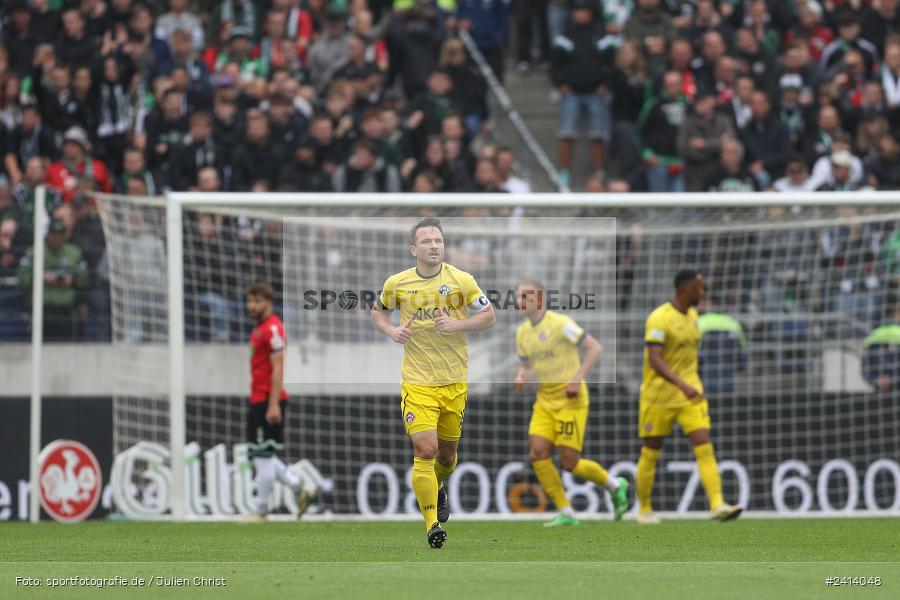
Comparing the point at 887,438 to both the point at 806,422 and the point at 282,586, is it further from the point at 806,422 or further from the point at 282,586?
the point at 282,586

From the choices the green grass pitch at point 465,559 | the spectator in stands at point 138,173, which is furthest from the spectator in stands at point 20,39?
the green grass pitch at point 465,559

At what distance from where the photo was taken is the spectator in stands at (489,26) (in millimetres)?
21547

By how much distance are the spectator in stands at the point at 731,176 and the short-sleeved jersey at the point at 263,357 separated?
20.2 feet

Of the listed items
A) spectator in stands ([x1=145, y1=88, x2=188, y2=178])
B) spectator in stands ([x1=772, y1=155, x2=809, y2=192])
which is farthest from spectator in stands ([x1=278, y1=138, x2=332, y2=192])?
spectator in stands ([x1=772, y1=155, x2=809, y2=192])

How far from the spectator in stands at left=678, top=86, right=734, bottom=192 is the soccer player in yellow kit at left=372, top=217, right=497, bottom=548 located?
8.58 meters

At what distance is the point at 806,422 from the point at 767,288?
4.97 feet

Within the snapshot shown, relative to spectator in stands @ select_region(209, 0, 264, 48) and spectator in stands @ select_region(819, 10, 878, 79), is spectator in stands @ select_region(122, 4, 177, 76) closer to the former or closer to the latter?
spectator in stands @ select_region(209, 0, 264, 48)

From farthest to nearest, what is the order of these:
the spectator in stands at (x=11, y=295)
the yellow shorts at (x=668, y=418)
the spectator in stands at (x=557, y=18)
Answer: the spectator in stands at (x=557, y=18) → the spectator in stands at (x=11, y=295) → the yellow shorts at (x=668, y=418)

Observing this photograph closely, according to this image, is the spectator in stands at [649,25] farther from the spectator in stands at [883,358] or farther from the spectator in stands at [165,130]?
the spectator in stands at [165,130]

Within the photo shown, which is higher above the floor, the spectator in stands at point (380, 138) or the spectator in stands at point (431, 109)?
the spectator in stands at point (431, 109)

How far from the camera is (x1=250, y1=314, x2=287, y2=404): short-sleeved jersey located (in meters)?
14.8

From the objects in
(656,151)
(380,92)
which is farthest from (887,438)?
(380,92)

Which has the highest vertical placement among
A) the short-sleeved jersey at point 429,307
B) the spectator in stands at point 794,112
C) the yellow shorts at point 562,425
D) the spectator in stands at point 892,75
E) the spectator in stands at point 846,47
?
the spectator in stands at point 846,47

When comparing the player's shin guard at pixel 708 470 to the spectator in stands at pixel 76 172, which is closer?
the player's shin guard at pixel 708 470
